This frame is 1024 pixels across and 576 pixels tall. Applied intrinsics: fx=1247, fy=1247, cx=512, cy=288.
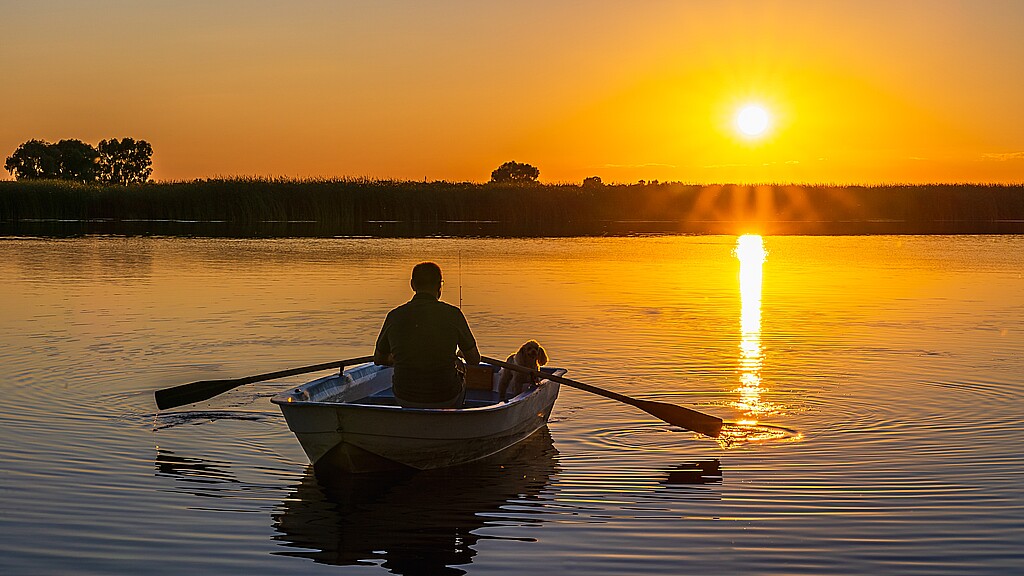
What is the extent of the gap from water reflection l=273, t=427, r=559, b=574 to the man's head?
140 cm

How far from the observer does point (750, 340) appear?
674 inches

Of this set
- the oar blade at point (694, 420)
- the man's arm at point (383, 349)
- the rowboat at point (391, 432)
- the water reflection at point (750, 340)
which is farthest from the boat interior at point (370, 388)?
the water reflection at point (750, 340)

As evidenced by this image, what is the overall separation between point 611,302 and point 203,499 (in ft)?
46.6

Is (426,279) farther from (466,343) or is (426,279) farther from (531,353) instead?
(531,353)

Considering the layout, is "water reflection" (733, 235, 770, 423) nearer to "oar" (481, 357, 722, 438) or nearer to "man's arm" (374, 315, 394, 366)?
"oar" (481, 357, 722, 438)

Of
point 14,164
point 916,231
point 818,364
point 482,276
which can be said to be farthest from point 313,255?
point 14,164

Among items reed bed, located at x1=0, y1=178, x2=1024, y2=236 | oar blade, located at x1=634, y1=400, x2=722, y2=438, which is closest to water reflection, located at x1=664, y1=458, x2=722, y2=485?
oar blade, located at x1=634, y1=400, x2=722, y2=438

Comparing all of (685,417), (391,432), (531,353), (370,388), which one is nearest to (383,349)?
(391,432)

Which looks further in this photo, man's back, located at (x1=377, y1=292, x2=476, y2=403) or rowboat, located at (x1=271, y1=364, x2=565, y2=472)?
man's back, located at (x1=377, y1=292, x2=476, y2=403)

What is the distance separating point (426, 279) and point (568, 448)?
2069mm

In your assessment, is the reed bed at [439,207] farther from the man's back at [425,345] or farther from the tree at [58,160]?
the tree at [58,160]

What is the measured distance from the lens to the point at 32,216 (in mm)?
57406

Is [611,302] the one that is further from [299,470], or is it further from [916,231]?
[916,231]

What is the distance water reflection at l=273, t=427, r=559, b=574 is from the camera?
24.3ft
